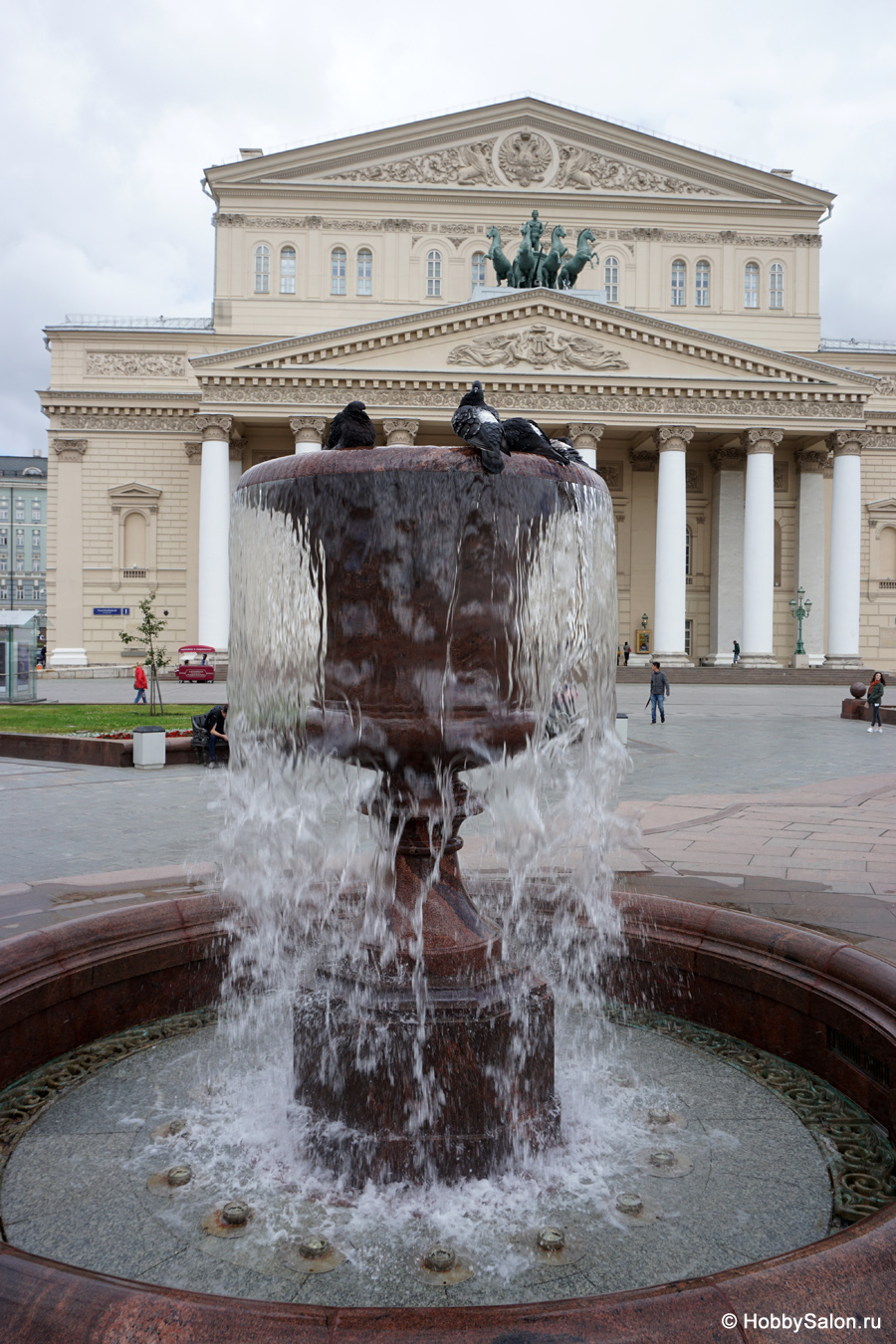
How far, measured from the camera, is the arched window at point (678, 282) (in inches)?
1875

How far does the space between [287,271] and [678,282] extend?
1906 centimetres

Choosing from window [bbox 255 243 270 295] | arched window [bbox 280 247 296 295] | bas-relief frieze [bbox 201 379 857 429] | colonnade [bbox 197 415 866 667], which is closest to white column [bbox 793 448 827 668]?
colonnade [bbox 197 415 866 667]

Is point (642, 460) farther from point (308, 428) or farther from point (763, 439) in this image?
point (308, 428)

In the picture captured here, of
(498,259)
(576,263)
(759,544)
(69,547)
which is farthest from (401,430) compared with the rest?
(69,547)

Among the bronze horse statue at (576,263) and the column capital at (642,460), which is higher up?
the bronze horse statue at (576,263)

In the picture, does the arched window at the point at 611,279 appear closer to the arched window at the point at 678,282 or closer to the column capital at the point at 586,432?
the arched window at the point at 678,282

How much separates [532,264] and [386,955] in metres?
43.3

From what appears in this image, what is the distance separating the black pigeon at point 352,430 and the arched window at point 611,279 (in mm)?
47672

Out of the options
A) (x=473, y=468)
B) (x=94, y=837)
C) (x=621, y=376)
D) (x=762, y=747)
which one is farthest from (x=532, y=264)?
(x=473, y=468)

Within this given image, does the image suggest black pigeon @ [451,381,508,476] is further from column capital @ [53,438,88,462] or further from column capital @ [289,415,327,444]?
column capital @ [53,438,88,462]

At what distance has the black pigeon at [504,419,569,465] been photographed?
3.17 meters

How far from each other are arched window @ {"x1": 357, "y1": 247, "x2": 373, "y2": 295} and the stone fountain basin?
4665cm

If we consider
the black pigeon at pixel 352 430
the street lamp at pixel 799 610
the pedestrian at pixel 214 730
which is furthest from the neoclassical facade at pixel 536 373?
the black pigeon at pixel 352 430

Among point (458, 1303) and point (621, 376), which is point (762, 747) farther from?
point (621, 376)
